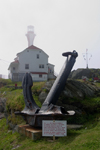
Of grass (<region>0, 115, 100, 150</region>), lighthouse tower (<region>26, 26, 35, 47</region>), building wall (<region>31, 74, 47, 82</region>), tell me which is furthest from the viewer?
lighthouse tower (<region>26, 26, 35, 47</region>)

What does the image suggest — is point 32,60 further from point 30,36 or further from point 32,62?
point 30,36

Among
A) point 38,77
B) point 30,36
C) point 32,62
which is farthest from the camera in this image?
point 30,36

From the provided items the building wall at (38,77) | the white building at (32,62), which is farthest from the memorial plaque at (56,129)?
the white building at (32,62)

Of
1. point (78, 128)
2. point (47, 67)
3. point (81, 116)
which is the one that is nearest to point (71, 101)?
point (81, 116)

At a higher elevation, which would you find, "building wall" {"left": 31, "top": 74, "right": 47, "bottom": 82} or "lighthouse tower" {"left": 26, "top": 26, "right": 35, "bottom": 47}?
"lighthouse tower" {"left": 26, "top": 26, "right": 35, "bottom": 47}

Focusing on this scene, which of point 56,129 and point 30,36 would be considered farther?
point 30,36

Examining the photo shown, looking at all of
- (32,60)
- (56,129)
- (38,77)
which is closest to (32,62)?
(32,60)

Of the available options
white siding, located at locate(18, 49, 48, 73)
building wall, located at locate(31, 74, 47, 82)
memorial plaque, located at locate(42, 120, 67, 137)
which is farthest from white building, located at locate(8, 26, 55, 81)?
memorial plaque, located at locate(42, 120, 67, 137)

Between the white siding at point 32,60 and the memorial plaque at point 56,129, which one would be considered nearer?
the memorial plaque at point 56,129

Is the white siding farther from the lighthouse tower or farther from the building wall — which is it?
the lighthouse tower

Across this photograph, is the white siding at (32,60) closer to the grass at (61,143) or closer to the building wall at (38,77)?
the building wall at (38,77)

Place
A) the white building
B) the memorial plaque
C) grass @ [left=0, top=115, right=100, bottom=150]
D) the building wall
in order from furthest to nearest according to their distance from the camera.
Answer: the white building
the building wall
the memorial plaque
grass @ [left=0, top=115, right=100, bottom=150]

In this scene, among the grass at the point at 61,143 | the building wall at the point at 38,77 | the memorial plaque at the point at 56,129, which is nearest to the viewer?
the grass at the point at 61,143

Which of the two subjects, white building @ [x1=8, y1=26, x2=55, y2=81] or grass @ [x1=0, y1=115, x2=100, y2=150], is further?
white building @ [x1=8, y1=26, x2=55, y2=81]
